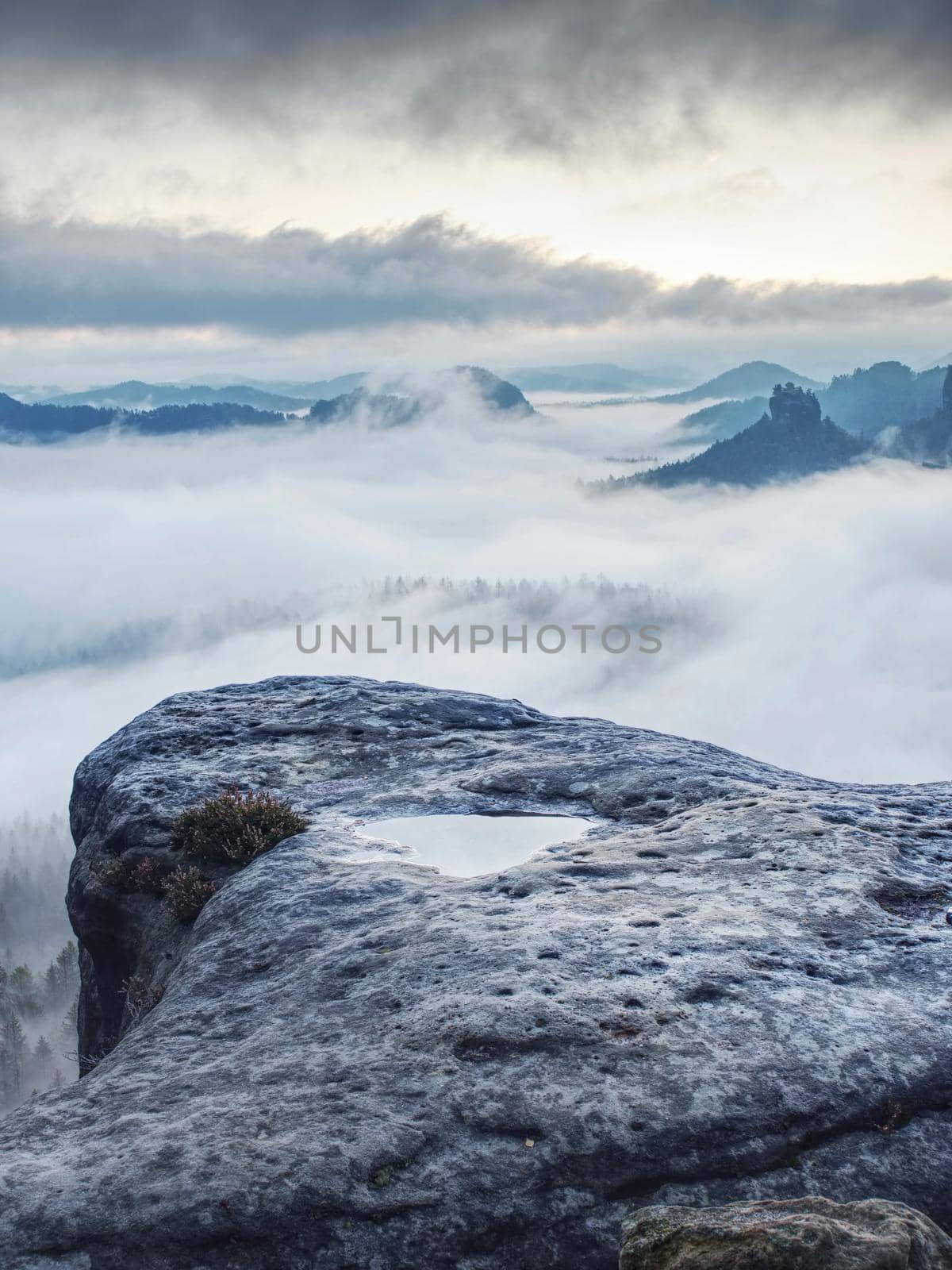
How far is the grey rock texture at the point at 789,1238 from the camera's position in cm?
481

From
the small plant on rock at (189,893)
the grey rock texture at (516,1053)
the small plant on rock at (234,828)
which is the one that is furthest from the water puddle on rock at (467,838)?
the small plant on rock at (189,893)

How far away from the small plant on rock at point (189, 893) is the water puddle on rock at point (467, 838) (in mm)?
2238

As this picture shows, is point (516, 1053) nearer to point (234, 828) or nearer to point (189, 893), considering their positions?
point (189, 893)

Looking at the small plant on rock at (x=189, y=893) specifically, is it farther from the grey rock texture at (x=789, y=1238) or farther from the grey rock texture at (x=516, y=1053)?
the grey rock texture at (x=789, y=1238)

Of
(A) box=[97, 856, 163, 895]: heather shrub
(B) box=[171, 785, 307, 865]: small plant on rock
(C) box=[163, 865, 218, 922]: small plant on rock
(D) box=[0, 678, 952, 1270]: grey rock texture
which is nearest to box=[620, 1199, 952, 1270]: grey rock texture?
(D) box=[0, 678, 952, 1270]: grey rock texture

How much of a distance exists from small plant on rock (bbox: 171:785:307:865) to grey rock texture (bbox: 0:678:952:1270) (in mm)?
469

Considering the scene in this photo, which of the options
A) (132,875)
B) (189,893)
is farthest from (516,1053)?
(132,875)

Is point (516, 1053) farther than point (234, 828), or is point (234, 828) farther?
point (234, 828)

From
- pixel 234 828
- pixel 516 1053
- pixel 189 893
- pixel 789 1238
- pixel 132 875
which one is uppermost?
pixel 789 1238

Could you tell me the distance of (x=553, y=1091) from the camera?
792 cm

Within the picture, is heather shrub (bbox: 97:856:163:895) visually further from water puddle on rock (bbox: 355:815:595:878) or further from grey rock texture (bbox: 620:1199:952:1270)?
grey rock texture (bbox: 620:1199:952:1270)

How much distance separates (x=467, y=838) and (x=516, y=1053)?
5968mm

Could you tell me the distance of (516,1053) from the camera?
27.5 ft

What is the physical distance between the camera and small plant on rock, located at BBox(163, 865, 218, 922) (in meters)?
13.4
